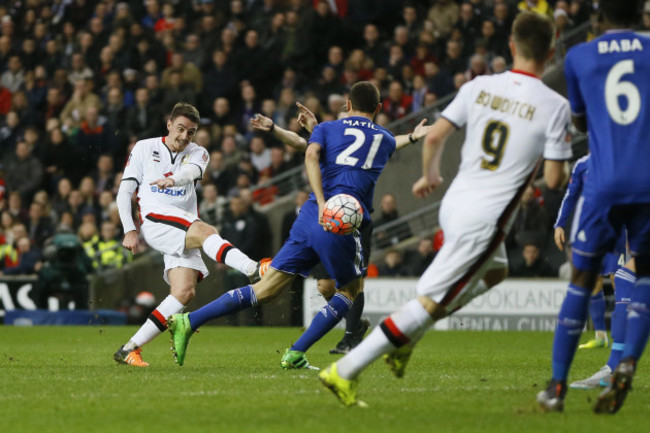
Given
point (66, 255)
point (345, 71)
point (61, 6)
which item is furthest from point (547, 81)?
point (61, 6)

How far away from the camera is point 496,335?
1541 centimetres

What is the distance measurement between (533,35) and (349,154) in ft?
9.00

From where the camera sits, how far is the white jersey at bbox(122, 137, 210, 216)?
377 inches

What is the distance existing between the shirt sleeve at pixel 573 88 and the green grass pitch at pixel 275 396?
1.63 meters

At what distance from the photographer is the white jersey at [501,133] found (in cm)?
599

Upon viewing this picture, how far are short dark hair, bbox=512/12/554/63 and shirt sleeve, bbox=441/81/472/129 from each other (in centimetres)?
38

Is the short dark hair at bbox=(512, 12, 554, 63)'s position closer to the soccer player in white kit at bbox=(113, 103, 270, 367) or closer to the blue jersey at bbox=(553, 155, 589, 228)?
the blue jersey at bbox=(553, 155, 589, 228)

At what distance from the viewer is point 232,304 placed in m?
8.70

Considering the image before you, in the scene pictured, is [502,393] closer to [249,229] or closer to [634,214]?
[634,214]

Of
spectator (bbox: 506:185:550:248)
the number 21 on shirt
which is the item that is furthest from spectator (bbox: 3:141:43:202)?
the number 21 on shirt

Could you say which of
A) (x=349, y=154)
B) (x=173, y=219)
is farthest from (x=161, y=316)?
(x=349, y=154)

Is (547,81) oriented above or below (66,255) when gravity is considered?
above

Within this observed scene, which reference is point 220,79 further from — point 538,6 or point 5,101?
point 538,6

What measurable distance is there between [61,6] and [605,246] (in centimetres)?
2015
